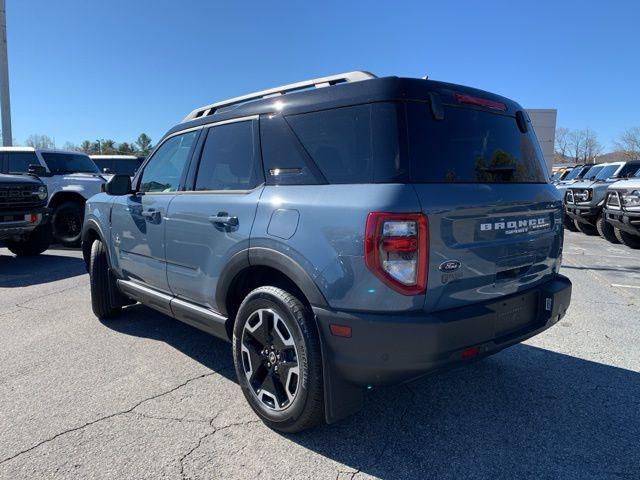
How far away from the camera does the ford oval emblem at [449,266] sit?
90.4 inches

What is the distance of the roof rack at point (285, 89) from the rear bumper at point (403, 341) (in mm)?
1346

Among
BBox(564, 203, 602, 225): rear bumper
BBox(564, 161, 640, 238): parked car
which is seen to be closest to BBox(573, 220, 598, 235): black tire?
BBox(564, 161, 640, 238): parked car

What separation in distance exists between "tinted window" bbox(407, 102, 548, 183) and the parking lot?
1491mm

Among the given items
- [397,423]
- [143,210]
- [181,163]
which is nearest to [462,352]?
[397,423]

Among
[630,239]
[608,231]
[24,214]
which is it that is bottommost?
[630,239]

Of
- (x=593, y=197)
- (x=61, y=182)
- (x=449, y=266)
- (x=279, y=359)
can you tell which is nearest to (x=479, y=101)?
(x=449, y=266)

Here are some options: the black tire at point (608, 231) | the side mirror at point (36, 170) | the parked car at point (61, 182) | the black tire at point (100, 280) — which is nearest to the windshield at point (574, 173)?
the black tire at point (608, 231)

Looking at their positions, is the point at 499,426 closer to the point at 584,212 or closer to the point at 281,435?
the point at 281,435

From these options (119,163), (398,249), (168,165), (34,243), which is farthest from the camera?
(119,163)

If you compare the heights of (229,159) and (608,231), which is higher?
(229,159)

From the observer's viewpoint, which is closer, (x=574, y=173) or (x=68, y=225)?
(x=68, y=225)

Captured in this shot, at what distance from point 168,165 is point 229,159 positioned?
98 cm

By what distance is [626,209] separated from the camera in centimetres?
966

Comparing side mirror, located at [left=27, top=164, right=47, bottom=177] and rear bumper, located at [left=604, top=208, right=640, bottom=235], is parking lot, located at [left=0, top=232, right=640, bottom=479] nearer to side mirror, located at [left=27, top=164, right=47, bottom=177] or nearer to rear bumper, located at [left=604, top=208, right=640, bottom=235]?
rear bumper, located at [left=604, top=208, right=640, bottom=235]
